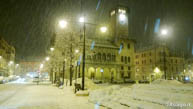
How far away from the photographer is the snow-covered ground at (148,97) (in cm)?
725

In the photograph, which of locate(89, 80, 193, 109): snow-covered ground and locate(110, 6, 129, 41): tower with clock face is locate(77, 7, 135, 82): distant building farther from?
locate(89, 80, 193, 109): snow-covered ground

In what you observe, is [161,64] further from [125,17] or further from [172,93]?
[172,93]

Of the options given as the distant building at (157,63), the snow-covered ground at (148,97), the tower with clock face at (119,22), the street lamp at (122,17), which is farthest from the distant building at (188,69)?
the snow-covered ground at (148,97)

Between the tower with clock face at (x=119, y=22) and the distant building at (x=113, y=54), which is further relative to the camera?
the tower with clock face at (x=119, y=22)

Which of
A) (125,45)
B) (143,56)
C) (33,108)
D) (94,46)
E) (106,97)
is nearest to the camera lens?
(33,108)

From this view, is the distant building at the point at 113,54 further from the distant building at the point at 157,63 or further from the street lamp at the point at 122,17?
the distant building at the point at 157,63

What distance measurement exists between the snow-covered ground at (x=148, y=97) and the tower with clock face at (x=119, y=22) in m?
49.7

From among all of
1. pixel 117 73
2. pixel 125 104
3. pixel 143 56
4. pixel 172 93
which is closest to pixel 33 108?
pixel 125 104

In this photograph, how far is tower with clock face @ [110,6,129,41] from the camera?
200 ft

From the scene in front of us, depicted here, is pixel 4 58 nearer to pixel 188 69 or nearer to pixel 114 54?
pixel 114 54

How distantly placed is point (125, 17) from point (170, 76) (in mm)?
29409

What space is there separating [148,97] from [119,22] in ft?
181

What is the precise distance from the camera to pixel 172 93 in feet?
26.0

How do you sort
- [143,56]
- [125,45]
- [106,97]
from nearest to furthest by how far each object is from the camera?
[106,97] < [125,45] < [143,56]
